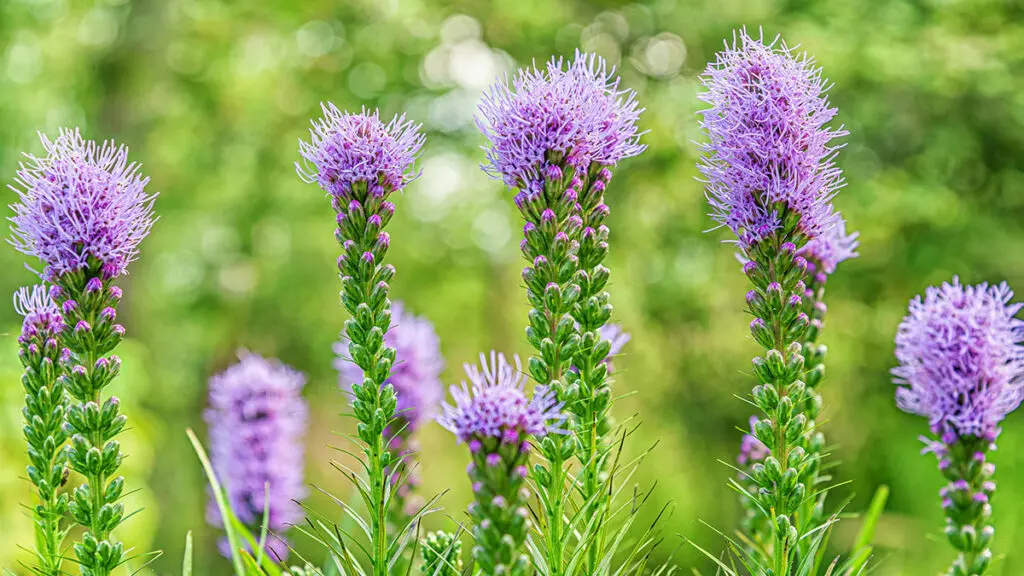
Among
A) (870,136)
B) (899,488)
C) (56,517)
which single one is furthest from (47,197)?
(899,488)

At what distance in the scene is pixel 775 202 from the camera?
8.35ft

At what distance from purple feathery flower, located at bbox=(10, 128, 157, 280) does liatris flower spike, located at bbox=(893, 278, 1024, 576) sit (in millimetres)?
2364

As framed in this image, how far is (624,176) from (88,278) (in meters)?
7.63

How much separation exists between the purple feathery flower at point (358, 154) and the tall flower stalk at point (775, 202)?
0.88 meters

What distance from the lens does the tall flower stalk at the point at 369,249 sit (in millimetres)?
2641

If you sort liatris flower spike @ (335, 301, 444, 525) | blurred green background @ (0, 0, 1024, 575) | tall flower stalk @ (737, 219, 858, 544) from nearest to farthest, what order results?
tall flower stalk @ (737, 219, 858, 544) < liatris flower spike @ (335, 301, 444, 525) < blurred green background @ (0, 0, 1024, 575)

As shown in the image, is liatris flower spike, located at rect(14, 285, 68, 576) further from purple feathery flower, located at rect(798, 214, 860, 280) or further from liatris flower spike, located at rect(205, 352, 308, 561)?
purple feathery flower, located at rect(798, 214, 860, 280)

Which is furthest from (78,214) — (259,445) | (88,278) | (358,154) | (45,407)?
(259,445)

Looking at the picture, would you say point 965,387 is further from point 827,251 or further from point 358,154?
point 358,154

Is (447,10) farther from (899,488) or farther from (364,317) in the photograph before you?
(364,317)

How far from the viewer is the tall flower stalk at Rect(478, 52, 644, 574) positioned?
2592 millimetres

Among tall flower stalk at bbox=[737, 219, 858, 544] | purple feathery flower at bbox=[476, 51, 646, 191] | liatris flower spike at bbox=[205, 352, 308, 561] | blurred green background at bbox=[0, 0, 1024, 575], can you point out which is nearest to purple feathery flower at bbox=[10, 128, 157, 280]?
purple feathery flower at bbox=[476, 51, 646, 191]

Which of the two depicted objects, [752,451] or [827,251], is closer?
[827,251]

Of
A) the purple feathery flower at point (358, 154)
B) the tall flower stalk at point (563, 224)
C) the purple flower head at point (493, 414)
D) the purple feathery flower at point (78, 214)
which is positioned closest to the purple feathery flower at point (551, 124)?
the tall flower stalk at point (563, 224)
